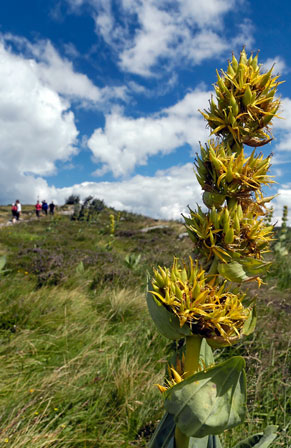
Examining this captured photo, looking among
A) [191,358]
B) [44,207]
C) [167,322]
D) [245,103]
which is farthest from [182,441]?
[44,207]

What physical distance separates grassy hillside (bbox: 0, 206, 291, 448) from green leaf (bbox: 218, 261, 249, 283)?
62.7 inches

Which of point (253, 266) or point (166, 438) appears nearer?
point (253, 266)

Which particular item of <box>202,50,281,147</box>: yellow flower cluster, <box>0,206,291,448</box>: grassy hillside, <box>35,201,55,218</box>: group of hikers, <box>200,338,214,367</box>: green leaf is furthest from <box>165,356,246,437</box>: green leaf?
<box>35,201,55,218</box>: group of hikers

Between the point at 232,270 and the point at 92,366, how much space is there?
2779 millimetres

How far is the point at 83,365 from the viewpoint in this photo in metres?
3.69

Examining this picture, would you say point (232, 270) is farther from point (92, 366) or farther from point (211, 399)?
point (92, 366)

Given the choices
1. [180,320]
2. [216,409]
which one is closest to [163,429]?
[216,409]

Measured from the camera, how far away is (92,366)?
3568 millimetres

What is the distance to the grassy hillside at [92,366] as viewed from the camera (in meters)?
2.69

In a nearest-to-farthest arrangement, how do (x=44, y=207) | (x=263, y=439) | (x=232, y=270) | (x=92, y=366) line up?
(x=232, y=270), (x=263, y=439), (x=92, y=366), (x=44, y=207)

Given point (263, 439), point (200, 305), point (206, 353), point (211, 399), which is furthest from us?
point (206, 353)

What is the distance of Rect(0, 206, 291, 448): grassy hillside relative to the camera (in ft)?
8.82

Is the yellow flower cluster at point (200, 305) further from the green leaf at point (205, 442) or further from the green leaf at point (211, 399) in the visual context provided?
the green leaf at point (205, 442)

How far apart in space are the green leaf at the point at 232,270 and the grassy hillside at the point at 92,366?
5.22 ft
